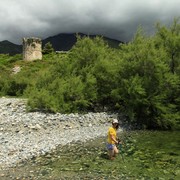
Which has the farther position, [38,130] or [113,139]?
[38,130]

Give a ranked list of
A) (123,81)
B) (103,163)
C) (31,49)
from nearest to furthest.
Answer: (103,163) < (123,81) < (31,49)

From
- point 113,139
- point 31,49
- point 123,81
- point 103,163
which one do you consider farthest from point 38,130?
point 31,49

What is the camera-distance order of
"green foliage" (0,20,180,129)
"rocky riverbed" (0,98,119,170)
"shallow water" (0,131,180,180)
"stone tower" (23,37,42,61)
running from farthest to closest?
1. "stone tower" (23,37,42,61)
2. "green foliage" (0,20,180,129)
3. "rocky riverbed" (0,98,119,170)
4. "shallow water" (0,131,180,180)

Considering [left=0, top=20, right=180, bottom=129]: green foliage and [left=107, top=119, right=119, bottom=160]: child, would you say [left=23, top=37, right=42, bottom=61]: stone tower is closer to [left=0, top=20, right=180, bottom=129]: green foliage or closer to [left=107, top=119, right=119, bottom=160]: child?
[left=0, top=20, right=180, bottom=129]: green foliage

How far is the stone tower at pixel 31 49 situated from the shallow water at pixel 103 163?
2953 inches

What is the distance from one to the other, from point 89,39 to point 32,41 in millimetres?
60991

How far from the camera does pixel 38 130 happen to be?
3012cm

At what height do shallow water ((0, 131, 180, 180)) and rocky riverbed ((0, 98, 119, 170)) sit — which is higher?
rocky riverbed ((0, 98, 119, 170))

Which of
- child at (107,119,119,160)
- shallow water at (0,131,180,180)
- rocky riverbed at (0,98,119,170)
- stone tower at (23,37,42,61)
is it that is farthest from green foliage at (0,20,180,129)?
stone tower at (23,37,42,61)

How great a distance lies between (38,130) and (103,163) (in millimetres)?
11120

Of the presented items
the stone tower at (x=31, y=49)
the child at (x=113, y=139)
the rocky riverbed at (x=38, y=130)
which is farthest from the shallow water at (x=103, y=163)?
the stone tower at (x=31, y=49)

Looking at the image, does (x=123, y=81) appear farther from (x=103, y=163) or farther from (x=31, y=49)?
(x=31, y=49)

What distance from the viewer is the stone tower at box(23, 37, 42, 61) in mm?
99062

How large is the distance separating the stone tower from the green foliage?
2265 inches
